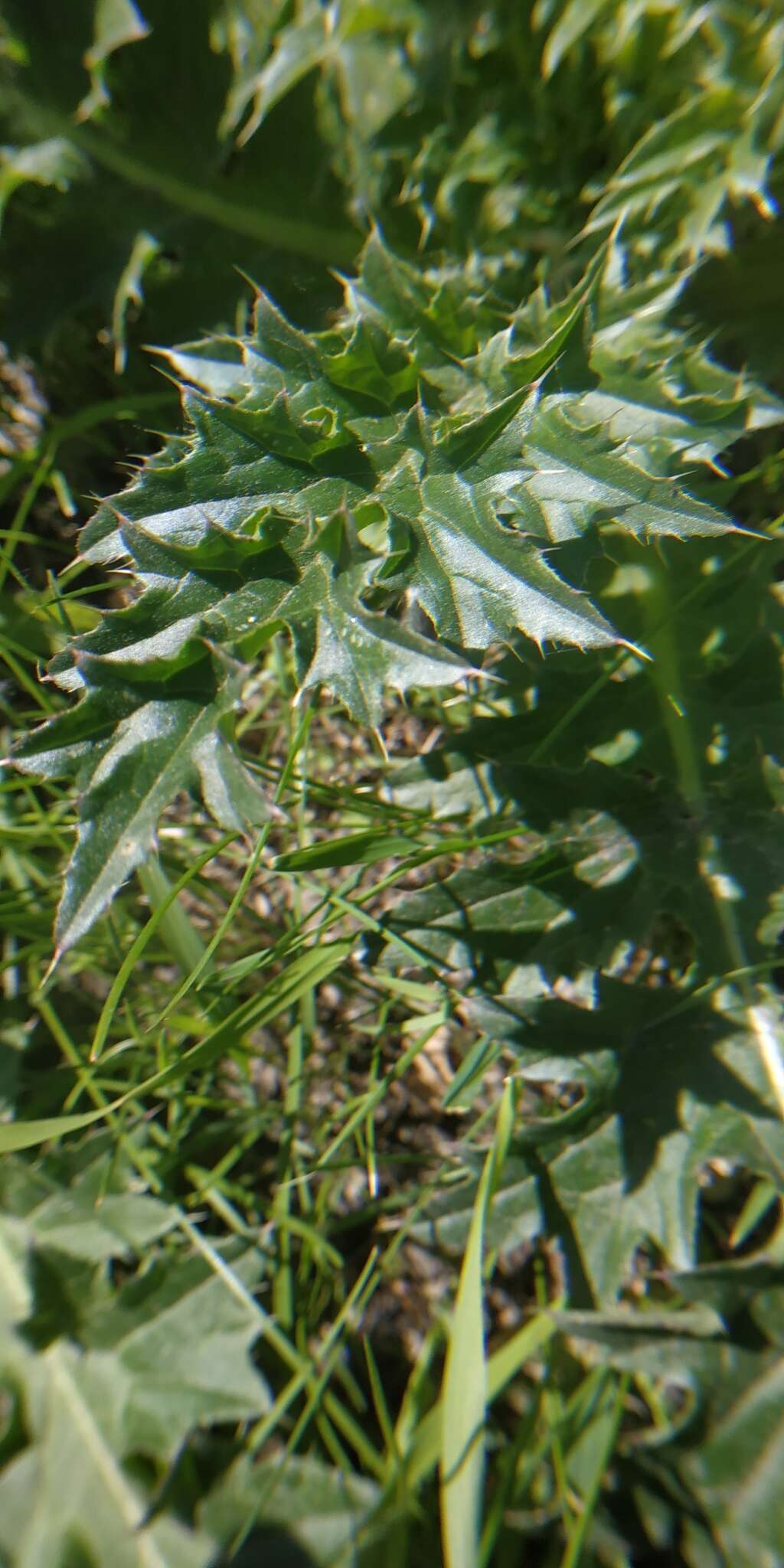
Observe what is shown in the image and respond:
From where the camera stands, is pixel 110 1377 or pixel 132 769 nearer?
pixel 132 769

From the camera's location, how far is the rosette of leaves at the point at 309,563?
106 cm

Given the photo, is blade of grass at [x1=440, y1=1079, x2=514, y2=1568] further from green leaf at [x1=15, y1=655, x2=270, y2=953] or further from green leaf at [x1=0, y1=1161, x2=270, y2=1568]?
green leaf at [x1=15, y1=655, x2=270, y2=953]

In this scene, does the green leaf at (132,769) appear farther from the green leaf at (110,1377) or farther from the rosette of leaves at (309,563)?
the green leaf at (110,1377)

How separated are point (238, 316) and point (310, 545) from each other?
95 cm

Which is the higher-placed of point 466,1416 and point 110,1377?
point 110,1377

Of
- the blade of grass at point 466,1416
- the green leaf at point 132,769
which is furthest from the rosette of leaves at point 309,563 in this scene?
the blade of grass at point 466,1416

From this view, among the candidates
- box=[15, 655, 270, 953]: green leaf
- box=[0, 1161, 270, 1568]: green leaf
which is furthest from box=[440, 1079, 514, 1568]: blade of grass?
box=[15, 655, 270, 953]: green leaf

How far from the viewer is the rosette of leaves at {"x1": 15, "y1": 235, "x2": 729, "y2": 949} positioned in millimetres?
1056

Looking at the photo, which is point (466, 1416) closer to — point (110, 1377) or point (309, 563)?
point (110, 1377)

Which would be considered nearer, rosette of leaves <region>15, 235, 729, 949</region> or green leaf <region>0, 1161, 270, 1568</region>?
rosette of leaves <region>15, 235, 729, 949</region>

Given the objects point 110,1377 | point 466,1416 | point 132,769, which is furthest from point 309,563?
point 110,1377

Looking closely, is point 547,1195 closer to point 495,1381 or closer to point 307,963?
point 495,1381

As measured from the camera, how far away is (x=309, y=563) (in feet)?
3.71

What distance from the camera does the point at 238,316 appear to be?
1832 mm
